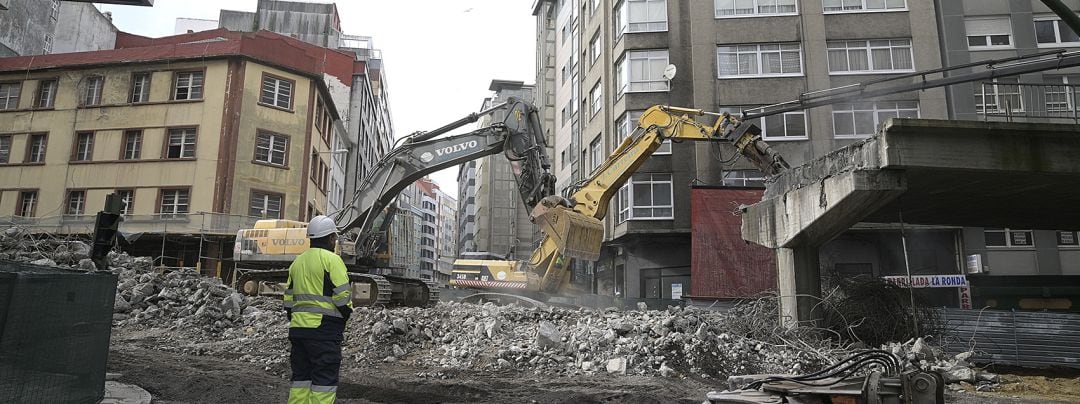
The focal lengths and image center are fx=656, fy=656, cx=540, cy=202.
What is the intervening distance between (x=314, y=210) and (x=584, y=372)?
83.5ft

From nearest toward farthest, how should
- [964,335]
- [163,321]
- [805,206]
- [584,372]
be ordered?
[584,372]
[805,206]
[964,335]
[163,321]

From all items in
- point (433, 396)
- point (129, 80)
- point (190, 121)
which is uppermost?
point (129, 80)

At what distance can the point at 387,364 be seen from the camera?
10227 millimetres

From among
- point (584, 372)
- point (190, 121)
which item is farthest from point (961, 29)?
point (190, 121)

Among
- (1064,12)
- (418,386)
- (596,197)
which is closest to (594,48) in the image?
(596,197)

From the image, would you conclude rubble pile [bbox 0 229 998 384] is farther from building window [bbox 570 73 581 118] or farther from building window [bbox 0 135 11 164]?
building window [bbox 570 73 581 118]

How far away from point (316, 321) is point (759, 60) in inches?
913

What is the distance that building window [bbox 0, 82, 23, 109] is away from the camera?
3064cm

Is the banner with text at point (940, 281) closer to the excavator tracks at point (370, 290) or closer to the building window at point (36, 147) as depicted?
the excavator tracks at point (370, 290)

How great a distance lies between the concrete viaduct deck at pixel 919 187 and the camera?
9578 millimetres

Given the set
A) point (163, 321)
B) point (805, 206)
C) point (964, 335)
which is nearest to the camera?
point (805, 206)

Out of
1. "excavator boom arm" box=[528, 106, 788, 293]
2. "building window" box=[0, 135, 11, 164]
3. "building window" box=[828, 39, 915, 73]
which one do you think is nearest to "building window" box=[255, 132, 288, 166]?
"building window" box=[0, 135, 11, 164]

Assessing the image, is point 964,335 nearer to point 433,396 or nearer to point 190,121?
point 433,396

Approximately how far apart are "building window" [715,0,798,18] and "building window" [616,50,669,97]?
8.99 ft
